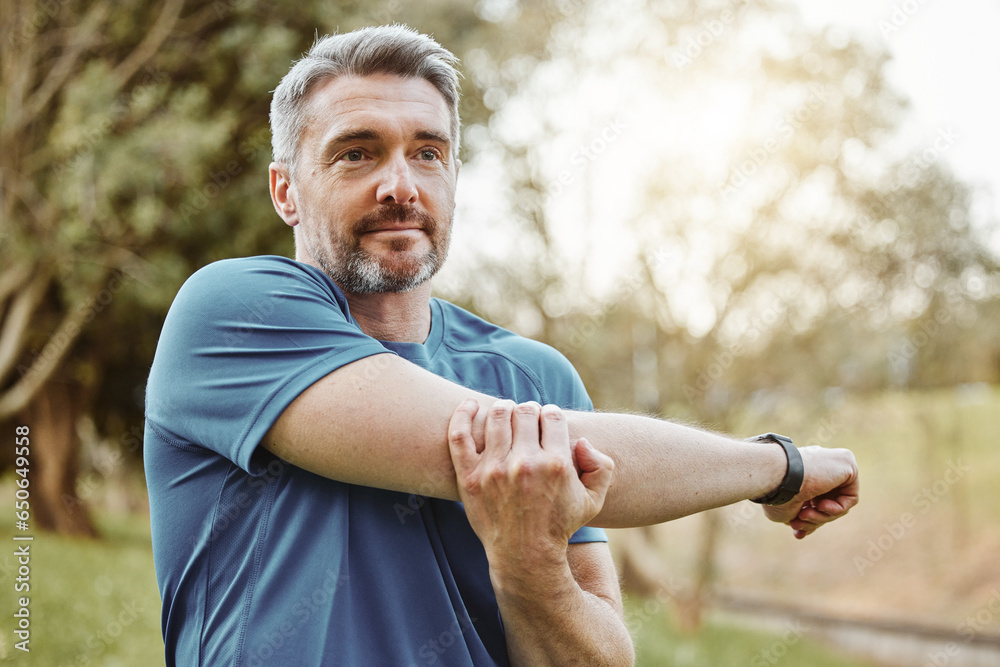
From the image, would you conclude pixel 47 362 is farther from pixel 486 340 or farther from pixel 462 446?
pixel 462 446

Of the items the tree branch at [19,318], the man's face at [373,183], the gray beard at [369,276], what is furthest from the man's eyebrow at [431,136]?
the tree branch at [19,318]

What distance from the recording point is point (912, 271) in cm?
1181

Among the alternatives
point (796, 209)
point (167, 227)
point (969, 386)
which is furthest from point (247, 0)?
point (969, 386)

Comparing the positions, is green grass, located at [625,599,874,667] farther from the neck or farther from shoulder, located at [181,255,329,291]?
shoulder, located at [181,255,329,291]

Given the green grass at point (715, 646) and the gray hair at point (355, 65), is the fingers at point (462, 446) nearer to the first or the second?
the gray hair at point (355, 65)

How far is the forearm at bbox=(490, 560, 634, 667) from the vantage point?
1524 mm

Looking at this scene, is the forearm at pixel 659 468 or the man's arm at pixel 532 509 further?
the forearm at pixel 659 468

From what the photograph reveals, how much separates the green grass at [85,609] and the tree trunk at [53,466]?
2.64 m

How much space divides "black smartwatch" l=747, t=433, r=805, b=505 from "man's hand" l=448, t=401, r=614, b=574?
597 millimetres

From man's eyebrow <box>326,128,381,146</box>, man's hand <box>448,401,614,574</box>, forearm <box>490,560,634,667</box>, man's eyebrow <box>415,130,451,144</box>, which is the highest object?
man's eyebrow <box>415,130,451,144</box>

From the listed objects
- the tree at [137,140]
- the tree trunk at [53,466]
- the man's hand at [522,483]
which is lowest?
the man's hand at [522,483]

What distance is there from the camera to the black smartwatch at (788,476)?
189 centimetres

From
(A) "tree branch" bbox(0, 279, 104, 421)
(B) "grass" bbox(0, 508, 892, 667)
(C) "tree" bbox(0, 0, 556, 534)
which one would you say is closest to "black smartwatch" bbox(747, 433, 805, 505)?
(B) "grass" bbox(0, 508, 892, 667)

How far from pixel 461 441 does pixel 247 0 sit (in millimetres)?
10166
